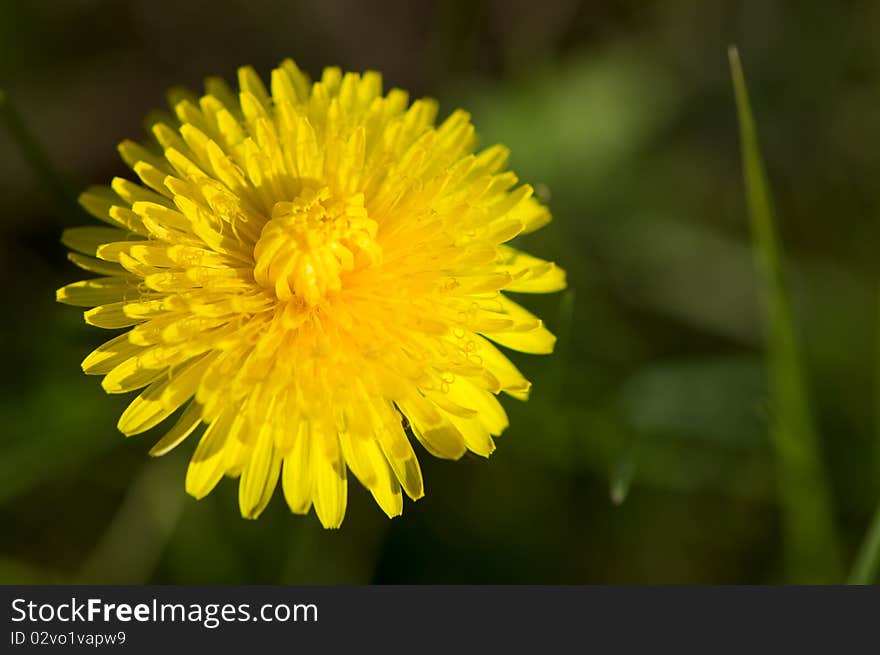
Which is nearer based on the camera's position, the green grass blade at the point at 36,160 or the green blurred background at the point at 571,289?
the green grass blade at the point at 36,160

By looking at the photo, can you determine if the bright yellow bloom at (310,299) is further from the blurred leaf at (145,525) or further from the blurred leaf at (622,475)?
the blurred leaf at (145,525)

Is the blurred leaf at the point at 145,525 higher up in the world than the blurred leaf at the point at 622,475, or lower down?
lower down

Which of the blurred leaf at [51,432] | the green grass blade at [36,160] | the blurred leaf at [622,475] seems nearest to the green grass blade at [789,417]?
the blurred leaf at [622,475]

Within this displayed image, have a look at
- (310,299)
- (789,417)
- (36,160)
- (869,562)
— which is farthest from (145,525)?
(869,562)

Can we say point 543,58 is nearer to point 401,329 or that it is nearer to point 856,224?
point 856,224

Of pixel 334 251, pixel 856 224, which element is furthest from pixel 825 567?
pixel 334 251

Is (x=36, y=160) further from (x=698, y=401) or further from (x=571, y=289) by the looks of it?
(x=698, y=401)
